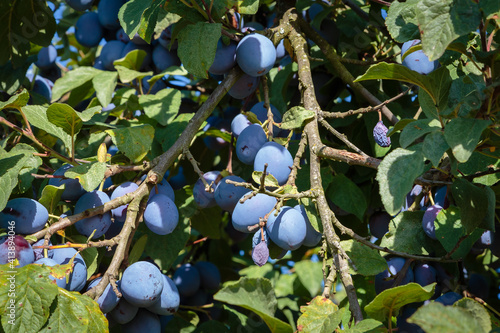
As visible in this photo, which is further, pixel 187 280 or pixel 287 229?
pixel 187 280

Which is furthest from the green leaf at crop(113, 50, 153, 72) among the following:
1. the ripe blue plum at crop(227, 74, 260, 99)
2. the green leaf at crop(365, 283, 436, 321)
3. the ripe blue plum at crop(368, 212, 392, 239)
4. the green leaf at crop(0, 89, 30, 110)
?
the green leaf at crop(365, 283, 436, 321)

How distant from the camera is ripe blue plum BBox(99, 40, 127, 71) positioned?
5.35 feet

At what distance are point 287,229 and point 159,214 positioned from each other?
26 centimetres

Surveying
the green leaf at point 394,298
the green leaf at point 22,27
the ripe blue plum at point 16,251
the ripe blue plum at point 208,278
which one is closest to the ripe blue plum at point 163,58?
the green leaf at point 22,27

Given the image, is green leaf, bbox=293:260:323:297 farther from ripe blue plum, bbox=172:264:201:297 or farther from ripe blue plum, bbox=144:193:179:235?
ripe blue plum, bbox=144:193:179:235

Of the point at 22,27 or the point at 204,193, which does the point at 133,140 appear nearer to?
the point at 204,193

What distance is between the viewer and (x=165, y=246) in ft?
4.42

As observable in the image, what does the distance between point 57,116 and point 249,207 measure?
441 mm

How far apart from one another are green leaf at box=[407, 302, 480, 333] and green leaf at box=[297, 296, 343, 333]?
20 centimetres

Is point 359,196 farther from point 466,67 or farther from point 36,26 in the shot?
point 36,26

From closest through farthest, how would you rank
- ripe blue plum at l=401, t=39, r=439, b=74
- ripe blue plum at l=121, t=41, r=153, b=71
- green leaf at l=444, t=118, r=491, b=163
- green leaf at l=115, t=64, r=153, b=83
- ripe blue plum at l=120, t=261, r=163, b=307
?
green leaf at l=444, t=118, r=491, b=163 < ripe blue plum at l=120, t=261, r=163, b=307 < ripe blue plum at l=401, t=39, r=439, b=74 < green leaf at l=115, t=64, r=153, b=83 < ripe blue plum at l=121, t=41, r=153, b=71

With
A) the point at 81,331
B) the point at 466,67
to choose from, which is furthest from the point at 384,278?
the point at 81,331

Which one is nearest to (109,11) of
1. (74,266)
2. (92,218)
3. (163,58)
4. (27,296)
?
(163,58)

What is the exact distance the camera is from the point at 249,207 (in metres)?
1.04
